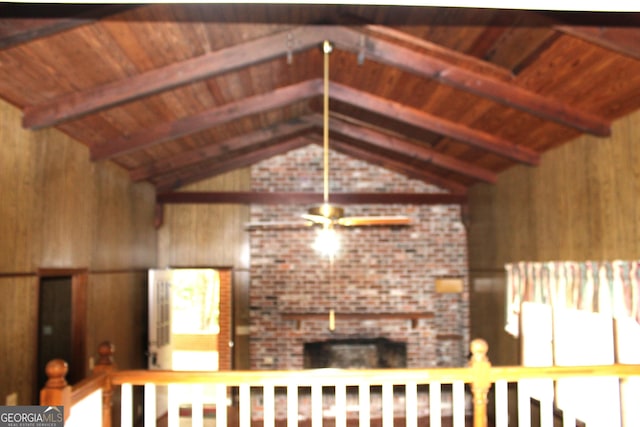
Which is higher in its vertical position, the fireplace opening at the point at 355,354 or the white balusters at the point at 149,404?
the white balusters at the point at 149,404

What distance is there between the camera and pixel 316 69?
5812mm

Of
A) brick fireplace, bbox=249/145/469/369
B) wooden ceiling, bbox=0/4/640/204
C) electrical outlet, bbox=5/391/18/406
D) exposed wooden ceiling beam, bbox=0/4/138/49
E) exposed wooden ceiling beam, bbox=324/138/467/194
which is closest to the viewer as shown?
exposed wooden ceiling beam, bbox=0/4/138/49

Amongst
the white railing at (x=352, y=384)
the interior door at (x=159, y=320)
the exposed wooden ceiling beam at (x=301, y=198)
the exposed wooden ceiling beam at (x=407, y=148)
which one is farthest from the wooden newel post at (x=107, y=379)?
the exposed wooden ceiling beam at (x=301, y=198)

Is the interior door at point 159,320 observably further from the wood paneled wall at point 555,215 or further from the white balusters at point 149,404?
the white balusters at point 149,404

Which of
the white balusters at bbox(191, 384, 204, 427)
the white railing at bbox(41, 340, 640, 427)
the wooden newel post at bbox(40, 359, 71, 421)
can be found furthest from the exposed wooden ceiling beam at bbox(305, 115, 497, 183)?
the wooden newel post at bbox(40, 359, 71, 421)

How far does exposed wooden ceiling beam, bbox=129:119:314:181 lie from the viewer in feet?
24.5

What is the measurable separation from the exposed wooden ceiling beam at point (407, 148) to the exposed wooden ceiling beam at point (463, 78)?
264 cm

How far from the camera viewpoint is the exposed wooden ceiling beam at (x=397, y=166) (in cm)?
859

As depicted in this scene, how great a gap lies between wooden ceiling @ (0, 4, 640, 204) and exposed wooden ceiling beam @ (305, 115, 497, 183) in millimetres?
546

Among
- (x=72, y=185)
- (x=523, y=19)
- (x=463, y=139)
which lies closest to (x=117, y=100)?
(x=72, y=185)

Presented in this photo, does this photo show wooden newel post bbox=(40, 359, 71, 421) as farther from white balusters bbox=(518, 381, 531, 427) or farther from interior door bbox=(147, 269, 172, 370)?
interior door bbox=(147, 269, 172, 370)

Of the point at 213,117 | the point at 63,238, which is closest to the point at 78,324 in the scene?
the point at 63,238

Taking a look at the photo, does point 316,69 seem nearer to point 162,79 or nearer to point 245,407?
point 162,79

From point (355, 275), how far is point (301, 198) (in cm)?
137
